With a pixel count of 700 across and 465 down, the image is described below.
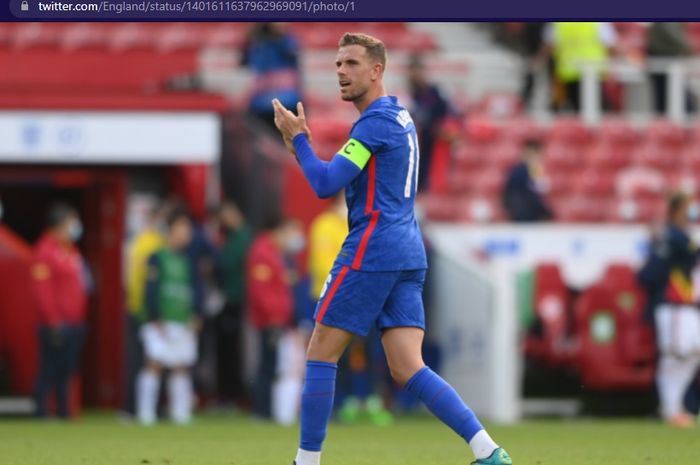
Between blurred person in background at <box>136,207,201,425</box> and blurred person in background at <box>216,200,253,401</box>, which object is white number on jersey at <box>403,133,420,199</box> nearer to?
blurred person in background at <box>136,207,201,425</box>

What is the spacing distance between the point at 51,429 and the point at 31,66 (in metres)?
6.39

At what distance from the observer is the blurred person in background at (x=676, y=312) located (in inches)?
575

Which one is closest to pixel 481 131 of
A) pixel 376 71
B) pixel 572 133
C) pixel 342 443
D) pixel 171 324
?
pixel 572 133

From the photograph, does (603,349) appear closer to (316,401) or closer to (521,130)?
(521,130)

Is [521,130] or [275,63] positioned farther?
[521,130]

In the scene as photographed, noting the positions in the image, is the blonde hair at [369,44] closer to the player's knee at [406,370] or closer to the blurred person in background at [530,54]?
the player's knee at [406,370]

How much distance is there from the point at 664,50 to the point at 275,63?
5.67 meters

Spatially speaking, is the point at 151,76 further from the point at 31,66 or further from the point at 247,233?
the point at 247,233

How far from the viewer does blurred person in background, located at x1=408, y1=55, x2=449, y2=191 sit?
16.7 m

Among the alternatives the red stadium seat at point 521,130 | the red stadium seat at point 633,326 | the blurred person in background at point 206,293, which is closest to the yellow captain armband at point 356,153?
the blurred person in background at point 206,293

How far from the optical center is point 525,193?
1712 cm

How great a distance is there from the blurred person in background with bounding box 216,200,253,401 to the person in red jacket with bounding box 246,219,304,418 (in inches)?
26.0

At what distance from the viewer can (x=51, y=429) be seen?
13.6m

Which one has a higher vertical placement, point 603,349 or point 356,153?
point 356,153
